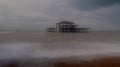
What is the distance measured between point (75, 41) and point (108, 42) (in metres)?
0.35

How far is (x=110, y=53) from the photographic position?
163cm

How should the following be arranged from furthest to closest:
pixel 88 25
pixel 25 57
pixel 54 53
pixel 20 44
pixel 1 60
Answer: pixel 88 25 < pixel 20 44 < pixel 54 53 < pixel 25 57 < pixel 1 60

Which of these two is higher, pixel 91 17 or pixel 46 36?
pixel 91 17

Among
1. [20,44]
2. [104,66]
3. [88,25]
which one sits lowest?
[104,66]

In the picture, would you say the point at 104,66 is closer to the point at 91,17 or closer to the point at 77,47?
the point at 77,47

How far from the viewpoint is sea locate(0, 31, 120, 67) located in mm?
1447

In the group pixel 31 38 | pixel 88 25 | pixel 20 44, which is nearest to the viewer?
pixel 20 44

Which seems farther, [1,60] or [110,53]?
[110,53]

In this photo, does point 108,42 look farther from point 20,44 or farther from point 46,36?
point 20,44

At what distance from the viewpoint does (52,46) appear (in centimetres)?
174

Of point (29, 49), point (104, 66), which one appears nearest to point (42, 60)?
point (29, 49)

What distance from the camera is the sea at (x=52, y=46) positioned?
145 cm

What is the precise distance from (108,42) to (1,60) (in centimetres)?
109

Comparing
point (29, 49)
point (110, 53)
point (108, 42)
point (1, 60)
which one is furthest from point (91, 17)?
point (1, 60)
